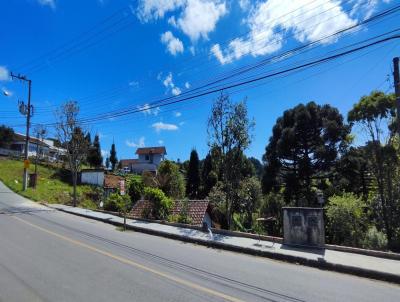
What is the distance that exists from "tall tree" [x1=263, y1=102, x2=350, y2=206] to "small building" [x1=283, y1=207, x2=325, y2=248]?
16630 millimetres

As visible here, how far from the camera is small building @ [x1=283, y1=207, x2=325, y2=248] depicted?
10.8m

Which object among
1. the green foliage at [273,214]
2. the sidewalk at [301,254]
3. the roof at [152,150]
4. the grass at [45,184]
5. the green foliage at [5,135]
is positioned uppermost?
the green foliage at [5,135]

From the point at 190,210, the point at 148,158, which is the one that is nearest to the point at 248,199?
the point at 190,210

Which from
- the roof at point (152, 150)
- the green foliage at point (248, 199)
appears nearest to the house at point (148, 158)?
the roof at point (152, 150)

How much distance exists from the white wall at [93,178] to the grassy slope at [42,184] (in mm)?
2023

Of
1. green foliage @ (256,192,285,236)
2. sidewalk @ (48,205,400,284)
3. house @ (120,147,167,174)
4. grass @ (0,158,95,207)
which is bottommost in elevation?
sidewalk @ (48,205,400,284)

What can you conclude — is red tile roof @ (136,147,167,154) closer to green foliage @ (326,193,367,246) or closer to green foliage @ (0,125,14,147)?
green foliage @ (0,125,14,147)

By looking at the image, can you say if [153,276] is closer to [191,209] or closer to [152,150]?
[191,209]

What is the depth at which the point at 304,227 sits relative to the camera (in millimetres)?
11047

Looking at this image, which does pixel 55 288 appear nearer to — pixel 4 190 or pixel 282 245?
pixel 282 245

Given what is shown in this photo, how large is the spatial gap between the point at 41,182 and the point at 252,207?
23.1 metres

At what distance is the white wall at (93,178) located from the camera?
3994 centimetres

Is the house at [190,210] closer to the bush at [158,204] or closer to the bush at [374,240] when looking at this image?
the bush at [158,204]

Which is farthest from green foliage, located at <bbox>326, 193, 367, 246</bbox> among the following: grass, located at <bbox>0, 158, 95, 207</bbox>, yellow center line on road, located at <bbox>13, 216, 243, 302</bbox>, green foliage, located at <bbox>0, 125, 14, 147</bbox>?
green foliage, located at <bbox>0, 125, 14, 147</bbox>
